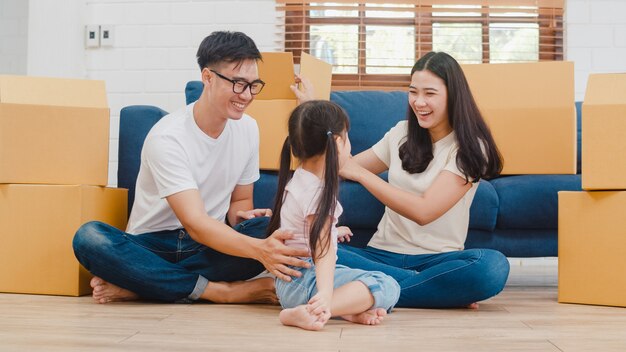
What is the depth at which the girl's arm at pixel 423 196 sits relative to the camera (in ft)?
6.34

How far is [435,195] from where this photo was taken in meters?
1.94

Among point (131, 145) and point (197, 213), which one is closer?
point (197, 213)

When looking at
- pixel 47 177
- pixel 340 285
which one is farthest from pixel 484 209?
pixel 47 177

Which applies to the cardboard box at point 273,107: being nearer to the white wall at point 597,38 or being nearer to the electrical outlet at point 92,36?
the electrical outlet at point 92,36

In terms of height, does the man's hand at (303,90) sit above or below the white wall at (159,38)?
below

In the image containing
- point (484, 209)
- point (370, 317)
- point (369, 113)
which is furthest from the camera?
point (369, 113)

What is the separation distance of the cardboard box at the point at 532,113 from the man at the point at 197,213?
0.95 metres

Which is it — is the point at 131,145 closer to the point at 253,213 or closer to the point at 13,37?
the point at 253,213

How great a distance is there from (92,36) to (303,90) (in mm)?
1556

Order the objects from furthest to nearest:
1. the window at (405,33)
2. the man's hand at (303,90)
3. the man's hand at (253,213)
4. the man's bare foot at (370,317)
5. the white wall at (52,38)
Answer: the window at (405,33) → the white wall at (52,38) → the man's hand at (303,90) → the man's hand at (253,213) → the man's bare foot at (370,317)

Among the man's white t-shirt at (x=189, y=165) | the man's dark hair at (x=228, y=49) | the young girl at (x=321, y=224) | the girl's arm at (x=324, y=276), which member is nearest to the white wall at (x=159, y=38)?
the man's white t-shirt at (x=189, y=165)

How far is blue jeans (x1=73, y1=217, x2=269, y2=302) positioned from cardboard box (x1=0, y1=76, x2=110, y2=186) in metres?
0.33

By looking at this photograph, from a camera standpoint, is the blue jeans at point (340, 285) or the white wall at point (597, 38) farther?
the white wall at point (597, 38)

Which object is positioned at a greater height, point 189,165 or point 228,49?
point 228,49
